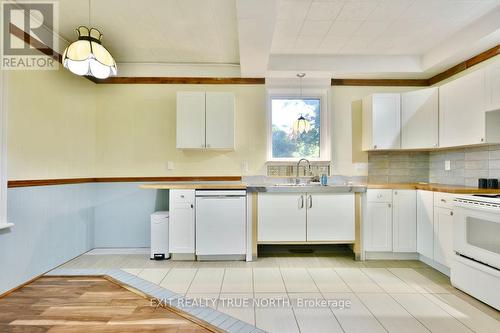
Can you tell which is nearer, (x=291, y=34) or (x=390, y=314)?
(x=390, y=314)

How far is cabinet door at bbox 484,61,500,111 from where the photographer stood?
2588 millimetres

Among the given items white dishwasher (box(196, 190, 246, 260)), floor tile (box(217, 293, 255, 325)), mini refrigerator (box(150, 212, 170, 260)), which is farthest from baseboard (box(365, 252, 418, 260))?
mini refrigerator (box(150, 212, 170, 260))

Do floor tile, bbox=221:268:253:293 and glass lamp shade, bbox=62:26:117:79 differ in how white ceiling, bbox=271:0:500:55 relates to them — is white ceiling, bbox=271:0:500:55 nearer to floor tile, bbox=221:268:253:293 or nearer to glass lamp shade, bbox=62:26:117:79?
glass lamp shade, bbox=62:26:117:79

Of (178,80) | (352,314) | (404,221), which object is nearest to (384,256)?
(404,221)

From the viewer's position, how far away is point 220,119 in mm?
3627

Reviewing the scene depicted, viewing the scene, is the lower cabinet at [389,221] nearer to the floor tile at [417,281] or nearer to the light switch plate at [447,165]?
the floor tile at [417,281]

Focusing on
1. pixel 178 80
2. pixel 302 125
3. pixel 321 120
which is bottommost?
pixel 302 125

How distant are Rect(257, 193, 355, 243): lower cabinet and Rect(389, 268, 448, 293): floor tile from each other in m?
0.61

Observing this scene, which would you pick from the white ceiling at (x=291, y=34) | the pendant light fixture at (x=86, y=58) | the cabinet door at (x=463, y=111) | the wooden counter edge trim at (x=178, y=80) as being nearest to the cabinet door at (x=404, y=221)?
the cabinet door at (x=463, y=111)

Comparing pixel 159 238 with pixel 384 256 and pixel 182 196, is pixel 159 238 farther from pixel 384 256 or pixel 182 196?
pixel 384 256

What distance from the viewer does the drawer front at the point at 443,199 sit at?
110 inches

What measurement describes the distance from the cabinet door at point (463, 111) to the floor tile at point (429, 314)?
1679 millimetres

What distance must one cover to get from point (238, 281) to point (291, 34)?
2620 millimetres

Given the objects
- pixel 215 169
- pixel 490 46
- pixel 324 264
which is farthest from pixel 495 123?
pixel 215 169
